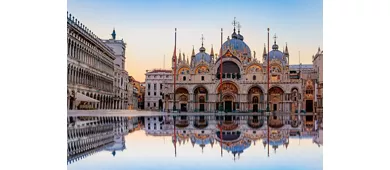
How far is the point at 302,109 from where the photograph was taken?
18.0m

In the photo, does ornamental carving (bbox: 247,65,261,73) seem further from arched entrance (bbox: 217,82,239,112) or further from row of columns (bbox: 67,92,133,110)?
row of columns (bbox: 67,92,133,110)

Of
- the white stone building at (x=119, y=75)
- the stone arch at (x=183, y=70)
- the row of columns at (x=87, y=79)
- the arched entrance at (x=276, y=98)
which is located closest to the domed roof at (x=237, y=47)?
the stone arch at (x=183, y=70)

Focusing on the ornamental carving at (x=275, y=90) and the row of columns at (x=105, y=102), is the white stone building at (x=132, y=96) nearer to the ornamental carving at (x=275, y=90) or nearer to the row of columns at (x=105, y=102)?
the row of columns at (x=105, y=102)

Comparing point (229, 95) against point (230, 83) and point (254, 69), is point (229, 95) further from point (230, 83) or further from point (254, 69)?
point (254, 69)

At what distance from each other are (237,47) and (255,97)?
319 cm

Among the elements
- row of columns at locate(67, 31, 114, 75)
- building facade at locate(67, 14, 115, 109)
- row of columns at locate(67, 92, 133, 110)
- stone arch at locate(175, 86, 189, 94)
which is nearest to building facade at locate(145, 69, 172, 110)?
stone arch at locate(175, 86, 189, 94)

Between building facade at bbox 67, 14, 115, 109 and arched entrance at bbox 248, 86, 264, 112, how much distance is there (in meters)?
7.15

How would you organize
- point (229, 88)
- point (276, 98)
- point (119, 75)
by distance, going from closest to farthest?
point (276, 98) < point (119, 75) < point (229, 88)

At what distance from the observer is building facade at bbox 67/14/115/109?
1189cm

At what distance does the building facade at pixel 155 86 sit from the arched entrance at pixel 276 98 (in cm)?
538

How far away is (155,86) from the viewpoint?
23109 millimetres

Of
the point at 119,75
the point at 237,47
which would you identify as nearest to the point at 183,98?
the point at 119,75
